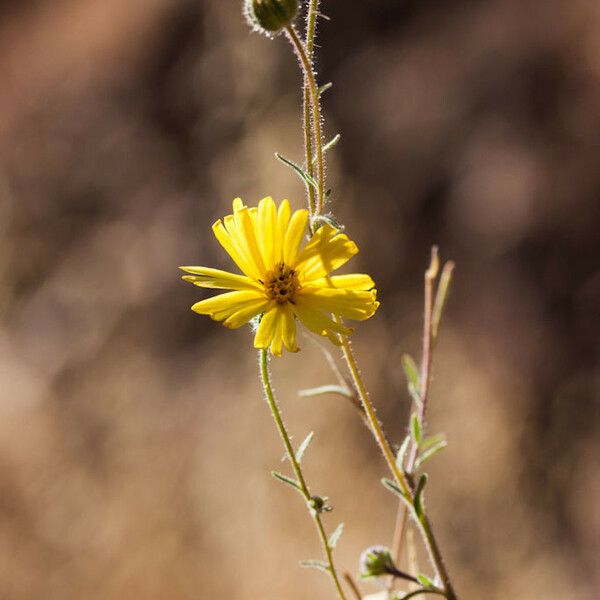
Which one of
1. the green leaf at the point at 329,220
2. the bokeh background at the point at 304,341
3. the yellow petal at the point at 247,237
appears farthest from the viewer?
the bokeh background at the point at 304,341

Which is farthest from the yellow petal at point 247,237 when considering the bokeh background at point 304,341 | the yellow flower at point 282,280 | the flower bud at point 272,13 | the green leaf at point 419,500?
the bokeh background at point 304,341

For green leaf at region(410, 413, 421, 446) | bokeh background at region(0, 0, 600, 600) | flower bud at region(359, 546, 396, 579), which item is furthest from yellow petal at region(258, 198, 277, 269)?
bokeh background at region(0, 0, 600, 600)

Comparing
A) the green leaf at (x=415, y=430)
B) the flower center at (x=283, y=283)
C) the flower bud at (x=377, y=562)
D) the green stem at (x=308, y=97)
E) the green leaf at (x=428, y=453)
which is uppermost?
the green stem at (x=308, y=97)

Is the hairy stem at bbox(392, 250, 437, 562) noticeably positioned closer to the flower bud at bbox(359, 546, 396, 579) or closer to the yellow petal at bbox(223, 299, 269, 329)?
the flower bud at bbox(359, 546, 396, 579)

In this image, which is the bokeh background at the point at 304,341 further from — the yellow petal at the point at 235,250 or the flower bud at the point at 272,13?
the flower bud at the point at 272,13

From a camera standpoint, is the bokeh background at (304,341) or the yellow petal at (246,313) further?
the bokeh background at (304,341)

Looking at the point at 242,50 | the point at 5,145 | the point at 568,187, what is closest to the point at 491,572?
the point at 568,187

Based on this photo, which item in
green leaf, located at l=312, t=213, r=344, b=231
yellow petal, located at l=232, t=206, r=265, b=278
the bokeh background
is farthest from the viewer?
the bokeh background

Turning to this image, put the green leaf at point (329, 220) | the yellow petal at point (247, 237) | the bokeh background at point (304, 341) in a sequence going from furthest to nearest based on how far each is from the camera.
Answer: the bokeh background at point (304, 341) → the yellow petal at point (247, 237) → the green leaf at point (329, 220)

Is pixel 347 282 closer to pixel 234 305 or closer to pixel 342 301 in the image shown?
pixel 342 301
